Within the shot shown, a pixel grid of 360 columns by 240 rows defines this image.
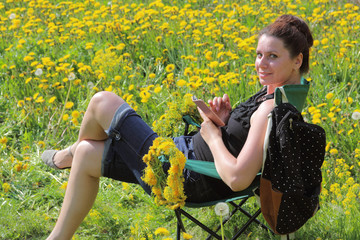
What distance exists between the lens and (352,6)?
4.96 m

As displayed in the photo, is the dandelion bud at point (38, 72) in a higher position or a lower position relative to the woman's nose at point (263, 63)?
lower

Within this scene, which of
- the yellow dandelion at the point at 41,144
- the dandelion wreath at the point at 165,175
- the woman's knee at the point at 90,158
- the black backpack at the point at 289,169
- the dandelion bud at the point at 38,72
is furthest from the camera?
the dandelion bud at the point at 38,72

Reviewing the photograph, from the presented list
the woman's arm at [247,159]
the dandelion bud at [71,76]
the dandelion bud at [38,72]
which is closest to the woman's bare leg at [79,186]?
the woman's arm at [247,159]

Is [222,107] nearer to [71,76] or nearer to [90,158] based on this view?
[90,158]

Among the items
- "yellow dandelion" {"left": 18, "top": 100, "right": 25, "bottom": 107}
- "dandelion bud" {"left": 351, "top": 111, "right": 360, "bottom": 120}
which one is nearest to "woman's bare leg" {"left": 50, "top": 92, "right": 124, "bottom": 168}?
"dandelion bud" {"left": 351, "top": 111, "right": 360, "bottom": 120}

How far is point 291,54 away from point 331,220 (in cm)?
89

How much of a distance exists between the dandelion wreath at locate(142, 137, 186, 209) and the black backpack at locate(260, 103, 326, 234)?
1.12 ft

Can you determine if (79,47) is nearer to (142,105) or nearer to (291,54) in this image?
(142,105)

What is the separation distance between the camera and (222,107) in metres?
2.76

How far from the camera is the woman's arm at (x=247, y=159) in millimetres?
2201

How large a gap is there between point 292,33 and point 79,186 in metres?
1.22

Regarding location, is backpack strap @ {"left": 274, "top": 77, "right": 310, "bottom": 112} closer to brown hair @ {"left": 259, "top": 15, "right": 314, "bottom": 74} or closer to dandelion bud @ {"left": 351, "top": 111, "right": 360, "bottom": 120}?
brown hair @ {"left": 259, "top": 15, "right": 314, "bottom": 74}

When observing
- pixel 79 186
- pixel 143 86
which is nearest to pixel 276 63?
pixel 79 186

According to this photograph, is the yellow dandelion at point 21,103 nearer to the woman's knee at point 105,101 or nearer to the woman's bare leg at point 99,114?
the woman's bare leg at point 99,114
